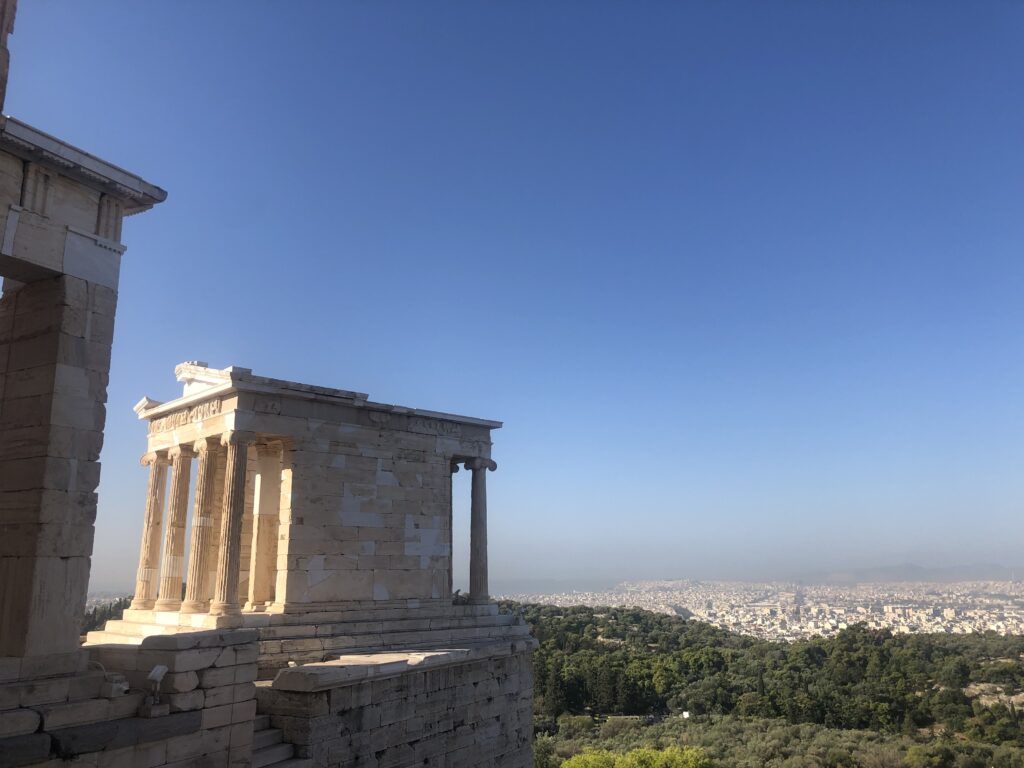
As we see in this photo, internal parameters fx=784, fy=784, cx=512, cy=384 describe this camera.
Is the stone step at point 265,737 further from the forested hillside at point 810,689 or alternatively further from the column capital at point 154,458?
the forested hillside at point 810,689

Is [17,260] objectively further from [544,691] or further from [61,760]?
[544,691]

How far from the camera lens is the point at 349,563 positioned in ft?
58.1

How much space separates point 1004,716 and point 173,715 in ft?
159

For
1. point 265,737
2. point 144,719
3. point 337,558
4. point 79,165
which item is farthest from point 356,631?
point 79,165

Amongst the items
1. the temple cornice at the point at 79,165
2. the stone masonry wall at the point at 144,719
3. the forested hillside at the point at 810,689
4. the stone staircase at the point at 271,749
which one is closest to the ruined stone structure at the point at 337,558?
the stone staircase at the point at 271,749

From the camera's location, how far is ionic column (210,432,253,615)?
16297 millimetres

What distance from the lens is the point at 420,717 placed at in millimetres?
15156

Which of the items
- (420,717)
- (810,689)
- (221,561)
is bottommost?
(810,689)

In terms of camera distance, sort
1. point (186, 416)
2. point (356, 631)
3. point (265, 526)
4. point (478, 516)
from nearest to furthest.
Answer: point (356, 631), point (265, 526), point (186, 416), point (478, 516)

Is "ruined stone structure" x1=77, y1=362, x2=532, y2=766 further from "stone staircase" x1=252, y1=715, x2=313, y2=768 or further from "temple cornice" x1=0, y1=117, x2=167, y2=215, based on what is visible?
"temple cornice" x1=0, y1=117, x2=167, y2=215

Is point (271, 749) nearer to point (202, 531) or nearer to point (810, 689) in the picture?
point (202, 531)

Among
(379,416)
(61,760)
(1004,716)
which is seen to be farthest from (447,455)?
(1004,716)

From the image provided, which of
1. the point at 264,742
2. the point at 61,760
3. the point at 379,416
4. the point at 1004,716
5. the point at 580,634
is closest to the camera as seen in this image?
the point at 61,760

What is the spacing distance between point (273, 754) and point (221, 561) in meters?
5.50
